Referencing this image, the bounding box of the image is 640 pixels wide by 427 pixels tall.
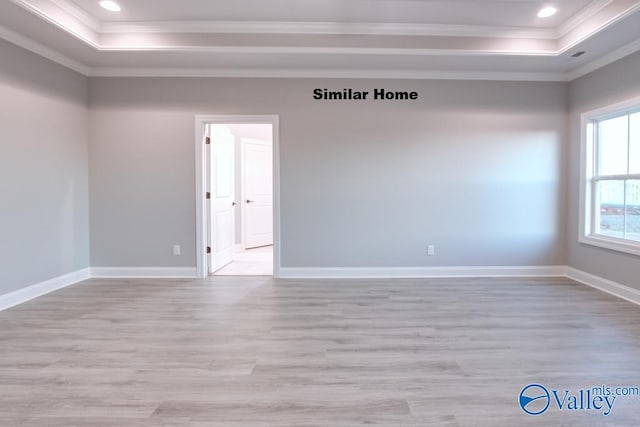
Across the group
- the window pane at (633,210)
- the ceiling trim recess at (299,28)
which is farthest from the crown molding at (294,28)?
the window pane at (633,210)

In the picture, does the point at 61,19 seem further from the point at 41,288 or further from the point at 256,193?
the point at 256,193

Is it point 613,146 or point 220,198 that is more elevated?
point 613,146

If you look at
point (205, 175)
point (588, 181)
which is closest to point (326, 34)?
point (205, 175)

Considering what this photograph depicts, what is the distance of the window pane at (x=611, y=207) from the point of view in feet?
13.7

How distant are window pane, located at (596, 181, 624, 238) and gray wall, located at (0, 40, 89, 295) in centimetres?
634

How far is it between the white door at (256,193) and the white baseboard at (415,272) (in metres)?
2.79

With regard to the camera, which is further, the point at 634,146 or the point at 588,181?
the point at 588,181

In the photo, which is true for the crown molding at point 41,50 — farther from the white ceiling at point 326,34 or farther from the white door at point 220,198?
the white door at point 220,198

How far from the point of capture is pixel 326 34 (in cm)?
394

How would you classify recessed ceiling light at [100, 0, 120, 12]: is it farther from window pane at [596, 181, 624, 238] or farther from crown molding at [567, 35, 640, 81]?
window pane at [596, 181, 624, 238]

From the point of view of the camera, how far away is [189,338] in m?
2.89

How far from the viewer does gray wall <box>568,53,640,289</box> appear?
151 inches

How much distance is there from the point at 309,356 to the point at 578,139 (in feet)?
14.3

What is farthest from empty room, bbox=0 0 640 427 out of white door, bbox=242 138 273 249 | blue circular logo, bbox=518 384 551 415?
white door, bbox=242 138 273 249
